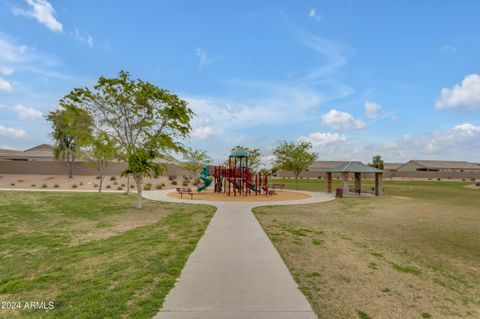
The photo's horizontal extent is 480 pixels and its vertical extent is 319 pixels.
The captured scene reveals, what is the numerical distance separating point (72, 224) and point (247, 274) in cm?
901

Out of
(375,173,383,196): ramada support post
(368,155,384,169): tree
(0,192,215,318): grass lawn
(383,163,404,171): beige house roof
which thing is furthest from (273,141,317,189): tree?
(383,163,404,171): beige house roof

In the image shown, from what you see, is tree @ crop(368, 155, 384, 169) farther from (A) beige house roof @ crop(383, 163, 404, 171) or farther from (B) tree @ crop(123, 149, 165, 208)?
(B) tree @ crop(123, 149, 165, 208)

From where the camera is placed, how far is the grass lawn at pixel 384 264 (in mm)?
4250

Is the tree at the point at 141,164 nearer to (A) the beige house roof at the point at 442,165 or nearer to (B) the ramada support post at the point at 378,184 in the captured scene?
(B) the ramada support post at the point at 378,184

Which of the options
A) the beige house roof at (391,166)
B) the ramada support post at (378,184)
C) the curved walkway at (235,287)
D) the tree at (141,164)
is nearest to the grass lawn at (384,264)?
the curved walkway at (235,287)

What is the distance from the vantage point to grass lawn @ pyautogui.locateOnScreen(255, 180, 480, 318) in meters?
4.25

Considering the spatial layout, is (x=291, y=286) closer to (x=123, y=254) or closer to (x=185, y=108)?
(x=123, y=254)

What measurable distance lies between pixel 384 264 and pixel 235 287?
4.07 m

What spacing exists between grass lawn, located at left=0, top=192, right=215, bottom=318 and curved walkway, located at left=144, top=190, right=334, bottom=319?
0.35 metres

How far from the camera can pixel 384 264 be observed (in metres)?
6.30

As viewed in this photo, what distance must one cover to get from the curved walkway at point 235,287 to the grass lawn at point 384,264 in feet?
1.17

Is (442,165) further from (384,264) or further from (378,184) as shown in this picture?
(384,264)

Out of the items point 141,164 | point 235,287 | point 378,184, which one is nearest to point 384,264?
point 235,287

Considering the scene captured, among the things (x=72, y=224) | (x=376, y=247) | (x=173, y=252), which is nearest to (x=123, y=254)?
(x=173, y=252)
